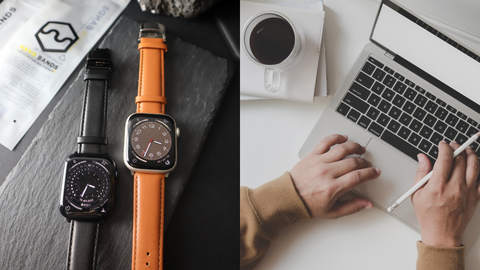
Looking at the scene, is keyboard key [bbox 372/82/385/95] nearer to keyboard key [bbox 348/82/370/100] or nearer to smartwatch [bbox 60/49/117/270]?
keyboard key [bbox 348/82/370/100]

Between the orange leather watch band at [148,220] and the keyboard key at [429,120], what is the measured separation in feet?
1.15

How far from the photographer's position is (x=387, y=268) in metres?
0.38

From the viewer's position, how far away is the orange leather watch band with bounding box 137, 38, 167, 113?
1.60 ft

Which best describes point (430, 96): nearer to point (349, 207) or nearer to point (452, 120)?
point (452, 120)

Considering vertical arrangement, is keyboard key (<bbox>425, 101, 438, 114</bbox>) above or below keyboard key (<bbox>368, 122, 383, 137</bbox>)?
above

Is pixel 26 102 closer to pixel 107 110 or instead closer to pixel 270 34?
pixel 107 110

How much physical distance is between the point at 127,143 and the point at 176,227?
146 millimetres

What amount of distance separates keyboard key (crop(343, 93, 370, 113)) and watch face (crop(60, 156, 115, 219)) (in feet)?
1.08

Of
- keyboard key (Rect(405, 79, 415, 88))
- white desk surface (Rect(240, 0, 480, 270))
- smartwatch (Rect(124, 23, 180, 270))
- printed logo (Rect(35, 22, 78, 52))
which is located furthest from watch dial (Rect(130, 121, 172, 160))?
keyboard key (Rect(405, 79, 415, 88))

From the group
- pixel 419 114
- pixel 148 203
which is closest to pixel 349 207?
pixel 419 114

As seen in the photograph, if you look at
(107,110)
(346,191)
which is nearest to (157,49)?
(107,110)

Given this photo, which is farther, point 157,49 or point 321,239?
point 157,49

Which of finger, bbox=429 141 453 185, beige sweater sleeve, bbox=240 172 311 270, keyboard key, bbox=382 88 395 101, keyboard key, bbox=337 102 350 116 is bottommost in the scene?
beige sweater sleeve, bbox=240 172 311 270

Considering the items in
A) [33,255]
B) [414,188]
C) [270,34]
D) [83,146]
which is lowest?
[33,255]
